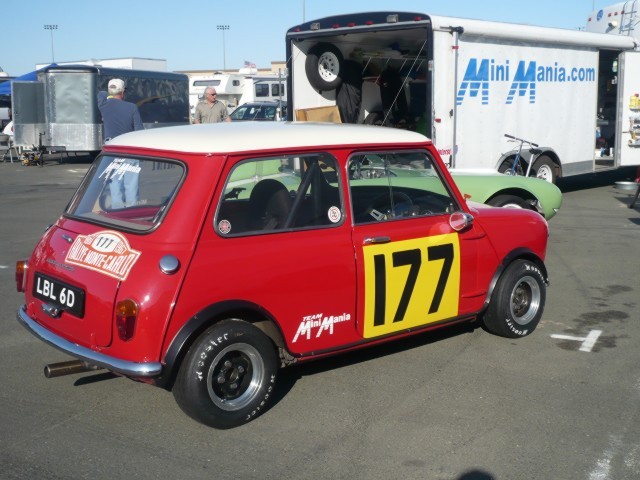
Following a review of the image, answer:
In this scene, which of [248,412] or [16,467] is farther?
[248,412]

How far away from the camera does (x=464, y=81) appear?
36.3ft

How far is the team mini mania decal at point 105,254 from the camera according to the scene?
14.3 feet

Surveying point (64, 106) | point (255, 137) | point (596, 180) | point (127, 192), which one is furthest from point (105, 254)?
point (64, 106)

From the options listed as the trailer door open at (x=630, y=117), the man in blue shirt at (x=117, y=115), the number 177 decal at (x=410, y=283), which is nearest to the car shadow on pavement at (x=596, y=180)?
the trailer door open at (x=630, y=117)

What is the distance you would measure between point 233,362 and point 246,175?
1.10 m

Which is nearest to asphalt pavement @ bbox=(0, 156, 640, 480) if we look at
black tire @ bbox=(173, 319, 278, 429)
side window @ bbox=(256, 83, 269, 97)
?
black tire @ bbox=(173, 319, 278, 429)

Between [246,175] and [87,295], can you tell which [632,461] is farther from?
[87,295]

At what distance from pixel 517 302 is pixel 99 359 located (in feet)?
10.7

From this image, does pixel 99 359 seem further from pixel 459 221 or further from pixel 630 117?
pixel 630 117

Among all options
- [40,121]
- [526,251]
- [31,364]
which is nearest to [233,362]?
[31,364]

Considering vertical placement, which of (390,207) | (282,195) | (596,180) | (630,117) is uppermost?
(630,117)

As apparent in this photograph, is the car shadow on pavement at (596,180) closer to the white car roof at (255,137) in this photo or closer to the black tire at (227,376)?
the white car roof at (255,137)

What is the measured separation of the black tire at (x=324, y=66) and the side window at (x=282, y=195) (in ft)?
23.9

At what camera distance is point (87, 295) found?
443 centimetres
